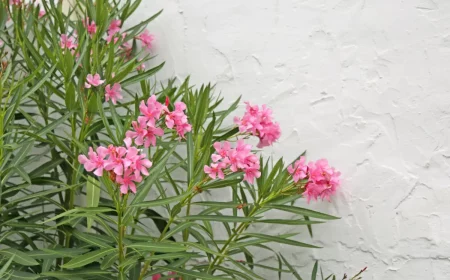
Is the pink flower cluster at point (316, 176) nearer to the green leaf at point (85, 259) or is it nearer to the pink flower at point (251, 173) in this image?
the pink flower at point (251, 173)

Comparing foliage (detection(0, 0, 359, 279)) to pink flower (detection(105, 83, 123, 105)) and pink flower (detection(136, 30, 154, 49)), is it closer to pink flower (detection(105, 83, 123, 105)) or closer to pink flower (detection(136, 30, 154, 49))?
pink flower (detection(105, 83, 123, 105))

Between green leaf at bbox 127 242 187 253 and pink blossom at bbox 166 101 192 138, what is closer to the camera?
→ green leaf at bbox 127 242 187 253

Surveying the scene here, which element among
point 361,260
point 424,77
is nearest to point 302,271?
point 361,260

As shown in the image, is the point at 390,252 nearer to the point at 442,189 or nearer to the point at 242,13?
the point at 442,189

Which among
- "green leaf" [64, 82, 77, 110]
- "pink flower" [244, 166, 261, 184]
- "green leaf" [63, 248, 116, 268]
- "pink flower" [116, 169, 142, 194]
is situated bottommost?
"green leaf" [63, 248, 116, 268]

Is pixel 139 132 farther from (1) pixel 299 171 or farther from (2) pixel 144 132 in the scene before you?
(1) pixel 299 171

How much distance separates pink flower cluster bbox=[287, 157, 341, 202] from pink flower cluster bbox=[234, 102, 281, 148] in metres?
0.08

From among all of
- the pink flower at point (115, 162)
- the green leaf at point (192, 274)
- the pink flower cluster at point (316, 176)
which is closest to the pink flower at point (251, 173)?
the pink flower cluster at point (316, 176)

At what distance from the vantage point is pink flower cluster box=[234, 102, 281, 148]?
161 cm

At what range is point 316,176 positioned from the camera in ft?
5.14

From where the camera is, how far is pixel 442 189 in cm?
152

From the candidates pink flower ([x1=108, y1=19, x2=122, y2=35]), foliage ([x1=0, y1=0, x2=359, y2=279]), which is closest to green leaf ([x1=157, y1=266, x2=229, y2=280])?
foliage ([x1=0, y1=0, x2=359, y2=279])

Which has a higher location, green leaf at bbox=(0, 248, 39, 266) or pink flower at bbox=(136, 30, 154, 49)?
pink flower at bbox=(136, 30, 154, 49)

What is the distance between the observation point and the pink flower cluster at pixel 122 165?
49.2 inches
